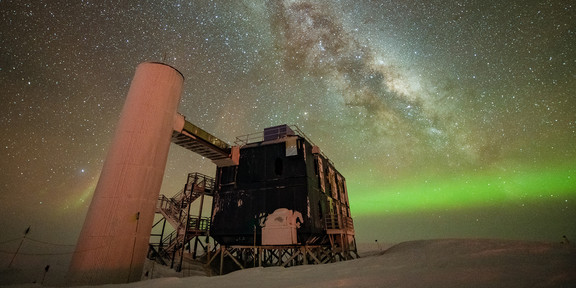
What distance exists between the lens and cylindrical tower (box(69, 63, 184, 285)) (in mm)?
8688

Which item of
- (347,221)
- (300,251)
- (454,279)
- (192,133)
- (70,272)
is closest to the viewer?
(454,279)

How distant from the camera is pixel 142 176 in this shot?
1017 centimetres

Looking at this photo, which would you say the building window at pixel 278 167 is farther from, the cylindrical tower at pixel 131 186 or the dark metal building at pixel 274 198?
the cylindrical tower at pixel 131 186

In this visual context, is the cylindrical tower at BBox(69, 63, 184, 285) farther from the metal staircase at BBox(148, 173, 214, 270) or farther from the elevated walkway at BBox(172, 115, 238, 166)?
the metal staircase at BBox(148, 173, 214, 270)

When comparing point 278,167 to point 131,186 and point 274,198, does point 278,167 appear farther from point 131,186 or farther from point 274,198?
point 131,186

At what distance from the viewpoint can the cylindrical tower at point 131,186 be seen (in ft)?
28.5

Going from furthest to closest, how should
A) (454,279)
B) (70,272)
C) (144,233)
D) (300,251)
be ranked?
(300,251)
(144,233)
(70,272)
(454,279)

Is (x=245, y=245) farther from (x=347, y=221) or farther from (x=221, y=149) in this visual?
(x=347, y=221)

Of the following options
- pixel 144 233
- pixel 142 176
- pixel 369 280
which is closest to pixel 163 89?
pixel 142 176

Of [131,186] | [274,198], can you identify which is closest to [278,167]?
[274,198]

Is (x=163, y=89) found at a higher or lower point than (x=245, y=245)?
higher

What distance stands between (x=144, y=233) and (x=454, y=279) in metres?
11.1

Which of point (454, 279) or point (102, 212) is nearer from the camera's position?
point (454, 279)

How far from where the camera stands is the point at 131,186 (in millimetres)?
9812
